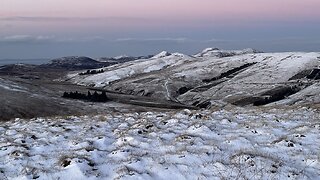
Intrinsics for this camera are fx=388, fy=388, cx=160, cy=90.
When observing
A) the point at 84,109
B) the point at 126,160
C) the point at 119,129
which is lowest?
the point at 84,109

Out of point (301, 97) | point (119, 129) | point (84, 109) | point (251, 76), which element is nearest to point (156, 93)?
point (251, 76)

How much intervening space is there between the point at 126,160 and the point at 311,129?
36.5 ft

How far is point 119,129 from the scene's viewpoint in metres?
24.6

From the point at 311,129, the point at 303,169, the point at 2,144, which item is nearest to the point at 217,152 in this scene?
the point at 303,169

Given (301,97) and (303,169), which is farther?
(301,97)

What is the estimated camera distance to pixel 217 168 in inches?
574

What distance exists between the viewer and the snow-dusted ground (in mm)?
14531

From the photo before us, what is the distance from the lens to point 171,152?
56.6 ft

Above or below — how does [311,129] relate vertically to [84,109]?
above

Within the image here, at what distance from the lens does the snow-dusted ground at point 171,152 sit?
1453 centimetres

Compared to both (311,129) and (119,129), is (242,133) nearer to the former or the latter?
(311,129)

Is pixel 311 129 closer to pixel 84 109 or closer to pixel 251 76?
pixel 84 109

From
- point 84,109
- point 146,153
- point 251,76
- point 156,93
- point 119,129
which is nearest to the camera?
point 146,153

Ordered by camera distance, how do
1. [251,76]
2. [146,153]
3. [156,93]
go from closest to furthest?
[146,153] < [156,93] < [251,76]
